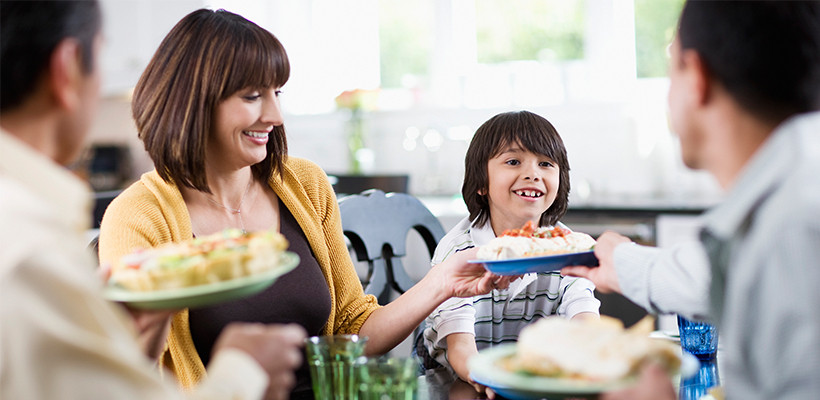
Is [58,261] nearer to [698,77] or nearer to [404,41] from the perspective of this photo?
[698,77]

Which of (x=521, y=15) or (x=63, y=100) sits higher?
(x=521, y=15)

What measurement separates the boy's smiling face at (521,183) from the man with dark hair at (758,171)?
0.83 metres

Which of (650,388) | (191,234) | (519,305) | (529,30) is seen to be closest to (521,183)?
(519,305)

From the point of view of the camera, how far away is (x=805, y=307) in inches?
32.0

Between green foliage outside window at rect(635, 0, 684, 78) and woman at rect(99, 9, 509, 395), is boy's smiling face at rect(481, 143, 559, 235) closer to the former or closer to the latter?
woman at rect(99, 9, 509, 395)

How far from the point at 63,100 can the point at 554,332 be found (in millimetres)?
635

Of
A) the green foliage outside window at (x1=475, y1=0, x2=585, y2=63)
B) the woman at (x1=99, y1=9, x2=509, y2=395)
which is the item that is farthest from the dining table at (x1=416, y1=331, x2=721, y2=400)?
the green foliage outside window at (x1=475, y1=0, x2=585, y2=63)

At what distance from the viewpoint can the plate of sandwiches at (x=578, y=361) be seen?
893 millimetres

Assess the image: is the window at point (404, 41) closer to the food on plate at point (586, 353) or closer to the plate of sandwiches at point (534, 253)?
the plate of sandwiches at point (534, 253)

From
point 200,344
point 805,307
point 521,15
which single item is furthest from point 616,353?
point 521,15

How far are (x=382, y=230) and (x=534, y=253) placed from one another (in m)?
0.71

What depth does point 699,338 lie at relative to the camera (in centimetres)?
147

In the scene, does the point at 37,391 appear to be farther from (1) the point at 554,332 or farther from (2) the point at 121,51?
(2) the point at 121,51

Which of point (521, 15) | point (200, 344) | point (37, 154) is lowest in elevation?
point (200, 344)
